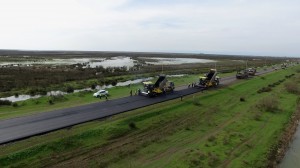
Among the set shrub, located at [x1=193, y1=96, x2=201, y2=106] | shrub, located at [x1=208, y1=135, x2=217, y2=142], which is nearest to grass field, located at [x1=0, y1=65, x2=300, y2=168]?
shrub, located at [x1=208, y1=135, x2=217, y2=142]

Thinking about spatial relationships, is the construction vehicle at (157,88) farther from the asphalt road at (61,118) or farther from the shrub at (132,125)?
the shrub at (132,125)

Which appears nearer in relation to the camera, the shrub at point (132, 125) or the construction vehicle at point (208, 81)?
the shrub at point (132, 125)

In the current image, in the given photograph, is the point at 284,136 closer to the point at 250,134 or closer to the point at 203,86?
the point at 250,134

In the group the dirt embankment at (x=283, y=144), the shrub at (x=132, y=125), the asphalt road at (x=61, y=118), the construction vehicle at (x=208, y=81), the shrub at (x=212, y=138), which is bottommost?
the dirt embankment at (x=283, y=144)

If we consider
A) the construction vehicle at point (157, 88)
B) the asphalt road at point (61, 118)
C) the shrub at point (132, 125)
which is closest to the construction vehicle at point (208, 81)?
the construction vehicle at point (157, 88)

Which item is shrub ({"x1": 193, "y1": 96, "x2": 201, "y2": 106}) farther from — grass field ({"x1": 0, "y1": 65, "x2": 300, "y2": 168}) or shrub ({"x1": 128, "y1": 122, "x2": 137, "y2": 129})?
shrub ({"x1": 128, "y1": 122, "x2": 137, "y2": 129})

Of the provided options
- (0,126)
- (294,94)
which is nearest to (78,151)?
(0,126)
